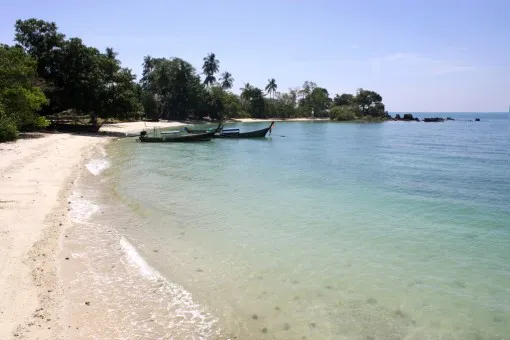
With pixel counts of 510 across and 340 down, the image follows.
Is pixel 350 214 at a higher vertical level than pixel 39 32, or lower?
lower

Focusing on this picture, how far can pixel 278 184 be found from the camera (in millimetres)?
19094

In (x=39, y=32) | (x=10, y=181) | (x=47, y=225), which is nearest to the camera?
(x=47, y=225)

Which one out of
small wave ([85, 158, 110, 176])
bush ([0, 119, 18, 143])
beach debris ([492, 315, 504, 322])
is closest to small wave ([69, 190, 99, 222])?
small wave ([85, 158, 110, 176])

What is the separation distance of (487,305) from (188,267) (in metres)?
6.08

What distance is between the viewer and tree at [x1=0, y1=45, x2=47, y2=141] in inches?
1025

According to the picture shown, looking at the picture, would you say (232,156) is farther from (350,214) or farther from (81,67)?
(81,67)

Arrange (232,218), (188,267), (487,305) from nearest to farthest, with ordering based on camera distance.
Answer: (487,305)
(188,267)
(232,218)

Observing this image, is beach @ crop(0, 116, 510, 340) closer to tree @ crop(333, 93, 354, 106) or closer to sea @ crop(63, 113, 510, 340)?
sea @ crop(63, 113, 510, 340)

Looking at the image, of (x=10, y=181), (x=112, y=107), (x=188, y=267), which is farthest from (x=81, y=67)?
(x=188, y=267)

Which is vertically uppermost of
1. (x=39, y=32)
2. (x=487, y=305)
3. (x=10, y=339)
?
(x=39, y=32)

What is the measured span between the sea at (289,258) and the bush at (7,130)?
1014 centimetres

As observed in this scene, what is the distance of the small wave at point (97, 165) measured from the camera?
20.6 meters

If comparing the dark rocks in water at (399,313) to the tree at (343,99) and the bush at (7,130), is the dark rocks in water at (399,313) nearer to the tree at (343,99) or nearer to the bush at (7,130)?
the bush at (7,130)

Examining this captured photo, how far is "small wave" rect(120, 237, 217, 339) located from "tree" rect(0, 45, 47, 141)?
22.8 m
